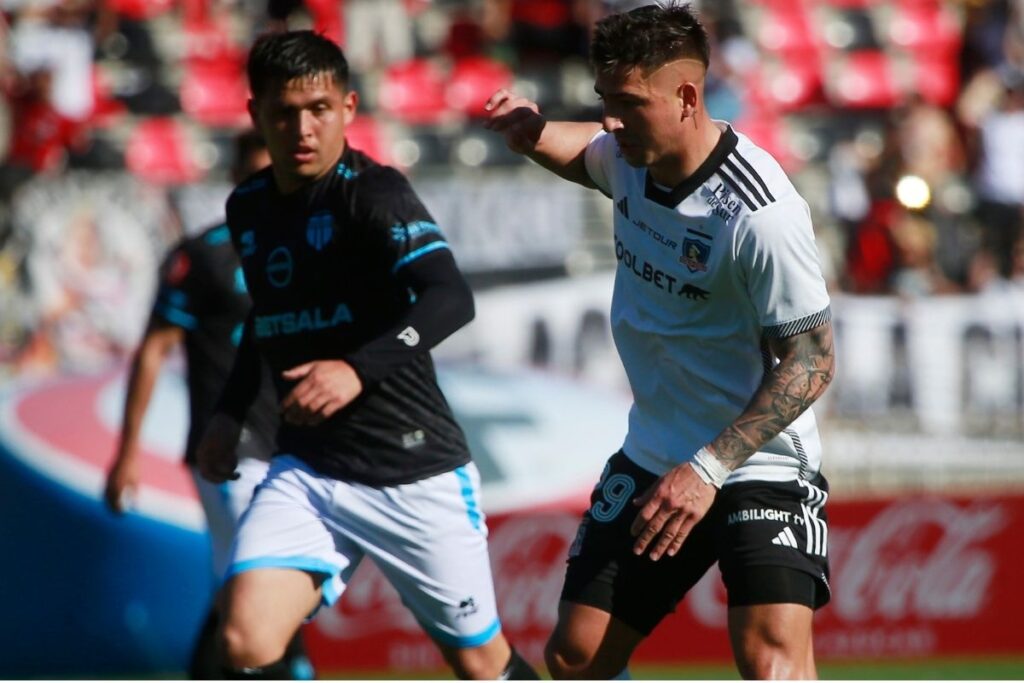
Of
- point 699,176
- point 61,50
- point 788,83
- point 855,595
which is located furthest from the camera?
point 788,83

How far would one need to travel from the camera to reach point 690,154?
4512mm

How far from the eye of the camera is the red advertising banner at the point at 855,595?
9398 millimetres

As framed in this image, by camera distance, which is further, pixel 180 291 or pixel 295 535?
pixel 180 291

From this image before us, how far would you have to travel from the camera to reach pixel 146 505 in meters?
9.36

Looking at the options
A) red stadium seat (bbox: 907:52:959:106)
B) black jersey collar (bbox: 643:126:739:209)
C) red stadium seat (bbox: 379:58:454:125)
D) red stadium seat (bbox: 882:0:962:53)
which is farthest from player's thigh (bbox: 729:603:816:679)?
red stadium seat (bbox: 882:0:962:53)

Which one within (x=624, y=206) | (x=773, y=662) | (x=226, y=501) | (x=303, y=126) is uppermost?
(x=303, y=126)

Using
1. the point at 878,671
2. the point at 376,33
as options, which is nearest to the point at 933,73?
the point at 376,33

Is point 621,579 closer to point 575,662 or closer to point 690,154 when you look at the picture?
point 575,662

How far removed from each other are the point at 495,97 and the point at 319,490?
4.63 ft

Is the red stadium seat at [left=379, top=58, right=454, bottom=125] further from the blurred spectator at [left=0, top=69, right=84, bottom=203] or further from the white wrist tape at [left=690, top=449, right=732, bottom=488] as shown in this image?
the white wrist tape at [left=690, top=449, right=732, bottom=488]

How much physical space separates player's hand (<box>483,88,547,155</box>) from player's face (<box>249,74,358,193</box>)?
24.7 inches

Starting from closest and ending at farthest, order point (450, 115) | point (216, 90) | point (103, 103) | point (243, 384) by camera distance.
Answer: point (243, 384) < point (103, 103) < point (450, 115) < point (216, 90)

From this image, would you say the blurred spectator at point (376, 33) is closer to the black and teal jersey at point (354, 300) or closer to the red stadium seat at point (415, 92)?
the red stadium seat at point (415, 92)

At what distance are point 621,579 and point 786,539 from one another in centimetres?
52
